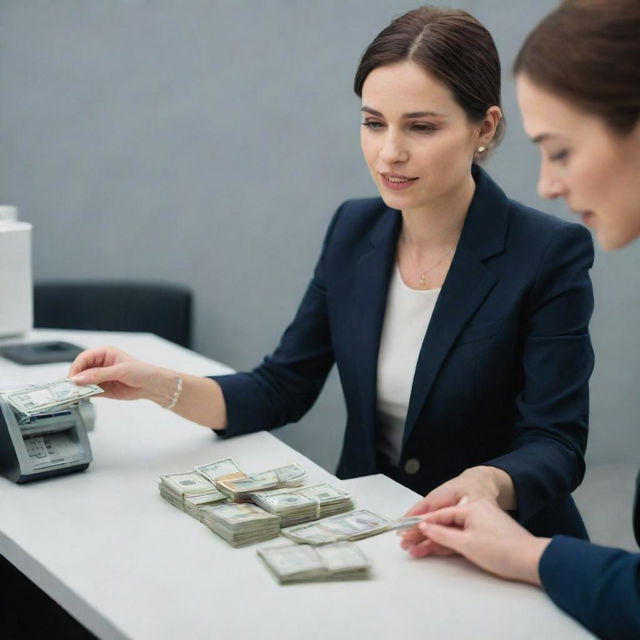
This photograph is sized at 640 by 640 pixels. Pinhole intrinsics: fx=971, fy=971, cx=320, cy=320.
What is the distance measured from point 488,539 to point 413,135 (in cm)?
92

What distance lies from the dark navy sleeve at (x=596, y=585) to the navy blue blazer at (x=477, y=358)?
1.18 ft

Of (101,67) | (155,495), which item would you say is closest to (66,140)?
(101,67)

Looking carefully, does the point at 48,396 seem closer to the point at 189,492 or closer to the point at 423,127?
the point at 189,492

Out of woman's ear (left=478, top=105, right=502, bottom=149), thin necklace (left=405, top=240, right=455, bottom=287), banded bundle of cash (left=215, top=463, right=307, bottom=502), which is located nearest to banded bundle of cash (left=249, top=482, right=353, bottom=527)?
banded bundle of cash (left=215, top=463, right=307, bottom=502)

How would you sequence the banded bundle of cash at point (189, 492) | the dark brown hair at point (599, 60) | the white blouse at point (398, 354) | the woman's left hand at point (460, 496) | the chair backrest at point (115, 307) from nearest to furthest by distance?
1. the dark brown hair at point (599, 60)
2. the woman's left hand at point (460, 496)
3. the banded bundle of cash at point (189, 492)
4. the white blouse at point (398, 354)
5. the chair backrest at point (115, 307)

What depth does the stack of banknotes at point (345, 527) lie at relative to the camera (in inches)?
64.9

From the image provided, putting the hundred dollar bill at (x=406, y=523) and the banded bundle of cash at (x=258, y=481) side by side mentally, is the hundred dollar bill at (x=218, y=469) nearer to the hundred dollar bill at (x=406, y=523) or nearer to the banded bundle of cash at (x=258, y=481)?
the banded bundle of cash at (x=258, y=481)

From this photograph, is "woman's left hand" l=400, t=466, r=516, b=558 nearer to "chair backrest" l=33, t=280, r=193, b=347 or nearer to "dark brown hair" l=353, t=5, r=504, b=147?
"dark brown hair" l=353, t=5, r=504, b=147

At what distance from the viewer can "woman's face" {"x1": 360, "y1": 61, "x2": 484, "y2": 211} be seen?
2047 mm

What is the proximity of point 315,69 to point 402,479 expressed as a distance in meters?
2.15

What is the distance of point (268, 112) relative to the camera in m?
3.95

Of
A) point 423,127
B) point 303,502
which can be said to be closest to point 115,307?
point 423,127

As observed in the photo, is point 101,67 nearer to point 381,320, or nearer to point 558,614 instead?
point 381,320

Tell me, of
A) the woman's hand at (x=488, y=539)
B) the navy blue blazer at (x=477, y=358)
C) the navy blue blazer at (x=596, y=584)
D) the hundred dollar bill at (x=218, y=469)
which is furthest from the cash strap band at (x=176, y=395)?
the navy blue blazer at (x=596, y=584)
